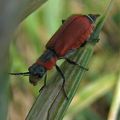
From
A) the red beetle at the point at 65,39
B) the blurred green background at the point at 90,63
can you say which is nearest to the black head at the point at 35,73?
the red beetle at the point at 65,39

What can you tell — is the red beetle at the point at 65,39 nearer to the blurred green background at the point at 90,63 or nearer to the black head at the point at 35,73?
the black head at the point at 35,73

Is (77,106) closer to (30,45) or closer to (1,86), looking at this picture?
(30,45)

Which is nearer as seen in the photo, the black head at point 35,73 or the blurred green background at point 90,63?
the black head at point 35,73

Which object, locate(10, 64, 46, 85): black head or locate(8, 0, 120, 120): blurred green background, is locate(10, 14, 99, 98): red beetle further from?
locate(8, 0, 120, 120): blurred green background

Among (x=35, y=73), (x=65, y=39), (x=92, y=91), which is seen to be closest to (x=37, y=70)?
(x=35, y=73)

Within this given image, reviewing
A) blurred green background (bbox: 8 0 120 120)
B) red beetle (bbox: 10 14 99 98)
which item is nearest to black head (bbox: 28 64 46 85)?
red beetle (bbox: 10 14 99 98)

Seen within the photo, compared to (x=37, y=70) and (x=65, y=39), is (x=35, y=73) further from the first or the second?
(x=65, y=39)
